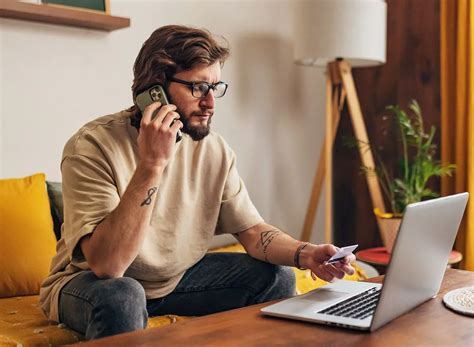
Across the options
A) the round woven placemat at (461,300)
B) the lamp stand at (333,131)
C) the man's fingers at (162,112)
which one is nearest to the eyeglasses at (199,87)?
the man's fingers at (162,112)

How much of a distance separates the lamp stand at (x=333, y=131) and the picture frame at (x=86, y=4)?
1.12 m

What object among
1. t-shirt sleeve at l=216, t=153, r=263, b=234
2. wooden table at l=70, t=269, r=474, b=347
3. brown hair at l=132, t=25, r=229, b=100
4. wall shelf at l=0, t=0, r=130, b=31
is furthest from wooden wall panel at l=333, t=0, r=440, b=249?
wooden table at l=70, t=269, r=474, b=347

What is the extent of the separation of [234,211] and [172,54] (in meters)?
0.47

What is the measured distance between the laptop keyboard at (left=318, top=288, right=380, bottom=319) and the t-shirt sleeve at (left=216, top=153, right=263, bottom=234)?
21.7 inches

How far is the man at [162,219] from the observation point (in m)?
1.55

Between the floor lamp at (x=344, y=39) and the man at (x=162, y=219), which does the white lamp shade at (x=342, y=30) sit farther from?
the man at (x=162, y=219)

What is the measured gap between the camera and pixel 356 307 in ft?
4.40

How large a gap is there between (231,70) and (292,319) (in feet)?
6.55

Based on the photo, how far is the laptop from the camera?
3.90 feet

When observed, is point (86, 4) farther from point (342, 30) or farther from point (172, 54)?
point (342, 30)

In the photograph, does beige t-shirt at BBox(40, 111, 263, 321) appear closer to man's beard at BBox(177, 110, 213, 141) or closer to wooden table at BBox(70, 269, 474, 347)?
man's beard at BBox(177, 110, 213, 141)

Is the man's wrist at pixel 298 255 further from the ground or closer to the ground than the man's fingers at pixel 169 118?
closer to the ground

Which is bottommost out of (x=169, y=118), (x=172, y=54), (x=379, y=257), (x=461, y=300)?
(x=379, y=257)

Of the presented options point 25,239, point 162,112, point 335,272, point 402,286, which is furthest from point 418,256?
point 25,239
